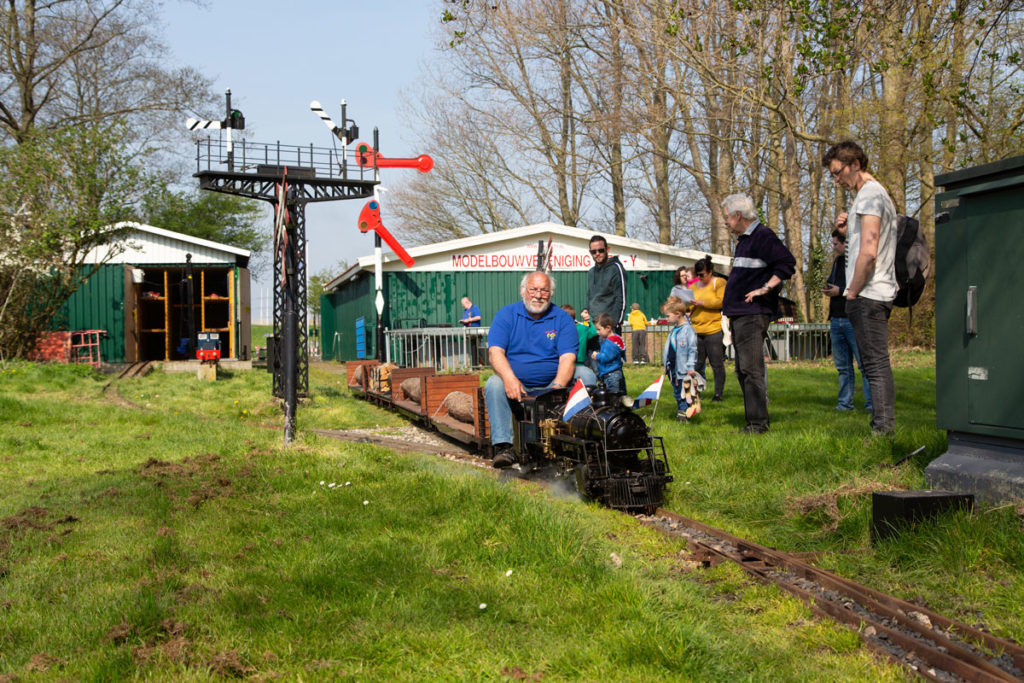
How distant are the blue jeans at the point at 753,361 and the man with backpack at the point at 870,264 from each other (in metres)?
1.19

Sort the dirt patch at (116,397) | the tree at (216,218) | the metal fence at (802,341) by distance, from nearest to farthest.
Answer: the dirt patch at (116,397)
the metal fence at (802,341)
the tree at (216,218)

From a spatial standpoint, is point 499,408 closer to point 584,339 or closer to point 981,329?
point 584,339

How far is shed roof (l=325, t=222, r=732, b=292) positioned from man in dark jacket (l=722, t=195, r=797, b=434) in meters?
17.4

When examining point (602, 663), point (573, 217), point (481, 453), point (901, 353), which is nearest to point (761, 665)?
point (602, 663)

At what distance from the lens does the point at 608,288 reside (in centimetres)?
973

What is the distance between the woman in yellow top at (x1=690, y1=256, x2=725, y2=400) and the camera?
424 inches

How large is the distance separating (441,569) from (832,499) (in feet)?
8.56

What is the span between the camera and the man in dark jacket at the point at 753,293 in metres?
7.86

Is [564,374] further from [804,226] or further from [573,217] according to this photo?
[804,226]

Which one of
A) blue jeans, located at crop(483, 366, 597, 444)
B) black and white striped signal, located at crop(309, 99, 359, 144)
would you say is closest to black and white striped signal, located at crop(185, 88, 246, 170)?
black and white striped signal, located at crop(309, 99, 359, 144)

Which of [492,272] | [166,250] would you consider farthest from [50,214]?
[492,272]

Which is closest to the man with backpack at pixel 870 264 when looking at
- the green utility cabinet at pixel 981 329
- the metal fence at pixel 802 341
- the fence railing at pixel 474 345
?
the green utility cabinet at pixel 981 329

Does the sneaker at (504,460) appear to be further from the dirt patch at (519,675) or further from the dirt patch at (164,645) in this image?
the dirt patch at (519,675)

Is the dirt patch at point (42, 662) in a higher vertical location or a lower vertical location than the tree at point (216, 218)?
lower
